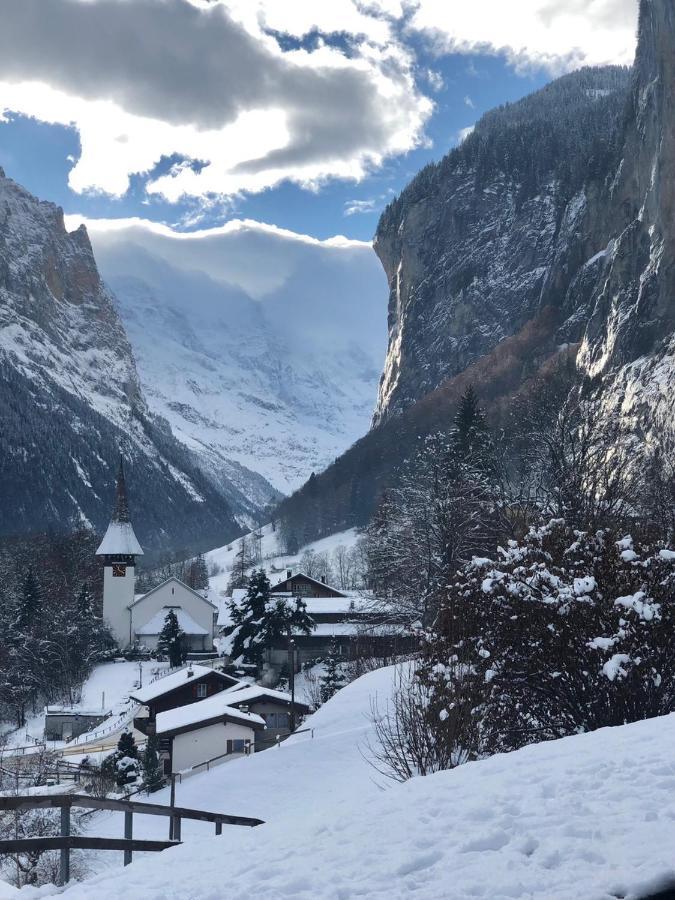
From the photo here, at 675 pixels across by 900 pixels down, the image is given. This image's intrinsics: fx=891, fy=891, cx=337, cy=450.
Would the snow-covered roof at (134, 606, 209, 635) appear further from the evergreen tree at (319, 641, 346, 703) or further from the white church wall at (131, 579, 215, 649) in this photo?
the evergreen tree at (319, 641, 346, 703)

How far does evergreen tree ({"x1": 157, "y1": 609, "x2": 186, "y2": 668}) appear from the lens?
246ft

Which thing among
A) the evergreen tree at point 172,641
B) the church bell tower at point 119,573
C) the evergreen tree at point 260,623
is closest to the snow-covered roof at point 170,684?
the evergreen tree at point 260,623

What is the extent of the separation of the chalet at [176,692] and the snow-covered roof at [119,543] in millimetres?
35122

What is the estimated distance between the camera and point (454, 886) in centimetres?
641

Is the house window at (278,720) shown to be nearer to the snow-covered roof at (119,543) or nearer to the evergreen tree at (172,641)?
the evergreen tree at (172,641)

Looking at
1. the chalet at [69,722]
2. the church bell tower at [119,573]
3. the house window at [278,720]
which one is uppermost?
the church bell tower at [119,573]

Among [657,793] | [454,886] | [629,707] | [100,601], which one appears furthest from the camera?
[100,601]

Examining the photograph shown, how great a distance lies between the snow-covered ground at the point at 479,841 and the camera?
6.39 metres

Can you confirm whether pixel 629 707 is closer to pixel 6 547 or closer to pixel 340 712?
pixel 340 712

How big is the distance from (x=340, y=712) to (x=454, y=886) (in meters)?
21.8

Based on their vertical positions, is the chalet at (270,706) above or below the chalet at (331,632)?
below

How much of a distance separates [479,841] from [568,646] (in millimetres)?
6717

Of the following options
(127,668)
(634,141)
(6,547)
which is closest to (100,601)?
(127,668)

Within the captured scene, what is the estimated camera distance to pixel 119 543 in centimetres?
8912
